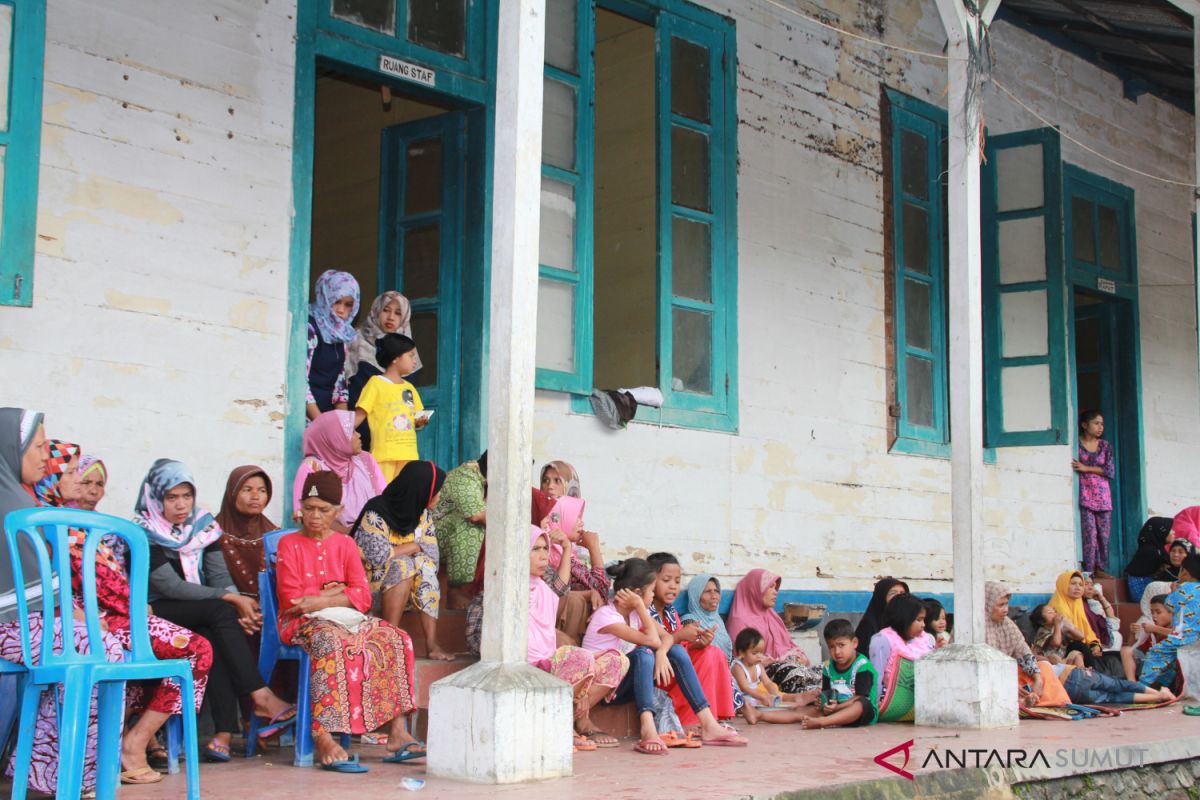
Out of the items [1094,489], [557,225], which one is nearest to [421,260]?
[557,225]

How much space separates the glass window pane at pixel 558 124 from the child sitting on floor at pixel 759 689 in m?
2.53

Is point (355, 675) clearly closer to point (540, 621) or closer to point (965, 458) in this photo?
point (540, 621)

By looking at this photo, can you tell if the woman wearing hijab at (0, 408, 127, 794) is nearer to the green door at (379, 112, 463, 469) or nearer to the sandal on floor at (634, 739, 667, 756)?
the sandal on floor at (634, 739, 667, 756)

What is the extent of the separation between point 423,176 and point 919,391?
12.4 ft

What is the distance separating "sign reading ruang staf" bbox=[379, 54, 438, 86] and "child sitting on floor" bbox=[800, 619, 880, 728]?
3166 mm

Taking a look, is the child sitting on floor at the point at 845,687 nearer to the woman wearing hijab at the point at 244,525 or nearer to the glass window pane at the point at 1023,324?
the woman wearing hijab at the point at 244,525

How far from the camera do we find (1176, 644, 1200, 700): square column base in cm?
801

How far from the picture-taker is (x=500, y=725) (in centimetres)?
429

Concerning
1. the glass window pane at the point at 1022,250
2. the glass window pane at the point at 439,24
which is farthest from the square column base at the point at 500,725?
the glass window pane at the point at 1022,250

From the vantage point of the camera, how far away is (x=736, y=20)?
325 inches

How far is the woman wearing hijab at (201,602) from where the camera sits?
15.8 feet

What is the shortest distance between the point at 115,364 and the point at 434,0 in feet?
7.85

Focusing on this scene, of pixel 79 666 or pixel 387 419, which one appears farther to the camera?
pixel 387 419

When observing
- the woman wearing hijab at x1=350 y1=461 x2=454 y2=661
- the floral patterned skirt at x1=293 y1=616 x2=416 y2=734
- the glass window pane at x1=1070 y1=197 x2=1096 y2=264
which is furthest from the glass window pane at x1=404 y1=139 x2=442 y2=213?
the glass window pane at x1=1070 y1=197 x2=1096 y2=264
